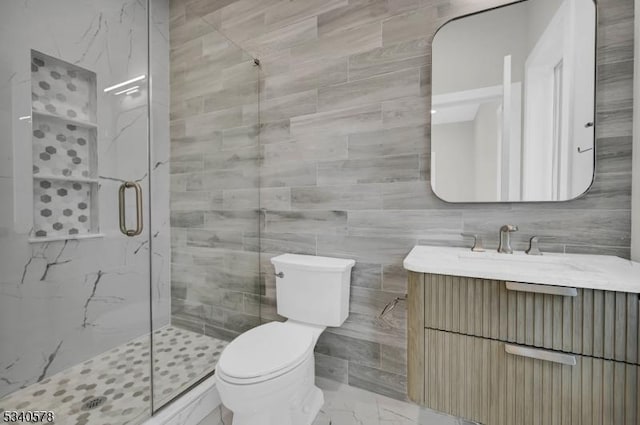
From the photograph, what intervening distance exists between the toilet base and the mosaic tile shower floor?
0.50m

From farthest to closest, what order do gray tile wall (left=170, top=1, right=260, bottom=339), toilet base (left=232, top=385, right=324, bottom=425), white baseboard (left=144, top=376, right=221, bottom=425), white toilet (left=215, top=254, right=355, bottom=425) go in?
gray tile wall (left=170, top=1, right=260, bottom=339) < white baseboard (left=144, top=376, right=221, bottom=425) < toilet base (left=232, top=385, right=324, bottom=425) < white toilet (left=215, top=254, right=355, bottom=425)

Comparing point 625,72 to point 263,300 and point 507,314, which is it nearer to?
point 507,314

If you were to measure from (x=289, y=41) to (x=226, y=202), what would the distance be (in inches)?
43.4

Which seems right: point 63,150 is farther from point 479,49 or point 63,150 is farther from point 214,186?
point 479,49

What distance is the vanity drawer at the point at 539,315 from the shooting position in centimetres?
82

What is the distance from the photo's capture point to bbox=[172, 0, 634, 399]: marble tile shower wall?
1.21 metres

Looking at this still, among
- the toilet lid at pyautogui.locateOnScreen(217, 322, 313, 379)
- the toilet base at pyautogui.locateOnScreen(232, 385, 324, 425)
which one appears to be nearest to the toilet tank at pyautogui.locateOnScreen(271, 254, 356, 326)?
the toilet lid at pyautogui.locateOnScreen(217, 322, 313, 379)

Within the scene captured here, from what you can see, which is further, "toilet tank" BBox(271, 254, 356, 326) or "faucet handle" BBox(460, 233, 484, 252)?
"toilet tank" BBox(271, 254, 356, 326)

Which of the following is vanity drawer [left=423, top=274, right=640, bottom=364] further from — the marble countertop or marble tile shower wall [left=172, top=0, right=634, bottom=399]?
marble tile shower wall [left=172, top=0, right=634, bottom=399]

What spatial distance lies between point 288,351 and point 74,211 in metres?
1.51

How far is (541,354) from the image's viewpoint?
89 centimetres

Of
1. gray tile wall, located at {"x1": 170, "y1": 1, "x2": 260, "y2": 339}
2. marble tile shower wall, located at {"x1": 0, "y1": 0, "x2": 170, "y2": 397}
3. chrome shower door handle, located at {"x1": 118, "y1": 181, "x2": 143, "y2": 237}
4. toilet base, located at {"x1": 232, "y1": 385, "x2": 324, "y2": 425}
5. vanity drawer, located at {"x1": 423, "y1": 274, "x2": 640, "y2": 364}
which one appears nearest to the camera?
vanity drawer, located at {"x1": 423, "y1": 274, "x2": 640, "y2": 364}

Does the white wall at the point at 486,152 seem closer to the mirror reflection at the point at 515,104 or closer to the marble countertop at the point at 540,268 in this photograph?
the mirror reflection at the point at 515,104

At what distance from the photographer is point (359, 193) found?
167cm
